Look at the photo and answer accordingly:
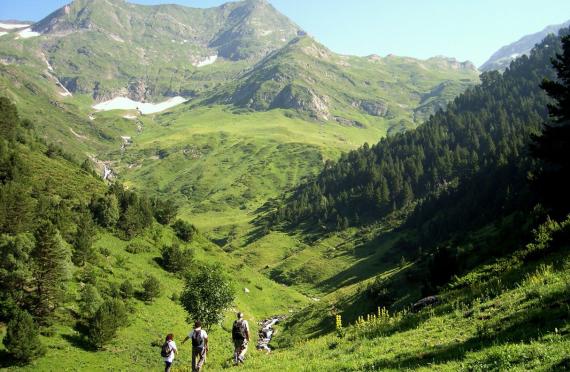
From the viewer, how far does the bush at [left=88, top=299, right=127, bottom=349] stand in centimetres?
5231

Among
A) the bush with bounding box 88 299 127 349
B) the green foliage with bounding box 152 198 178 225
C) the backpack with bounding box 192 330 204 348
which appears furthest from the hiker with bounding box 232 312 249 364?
the green foliage with bounding box 152 198 178 225

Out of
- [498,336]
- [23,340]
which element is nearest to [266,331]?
[23,340]

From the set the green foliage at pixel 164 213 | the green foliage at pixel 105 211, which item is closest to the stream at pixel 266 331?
the green foliage at pixel 164 213

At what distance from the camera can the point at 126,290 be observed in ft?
220

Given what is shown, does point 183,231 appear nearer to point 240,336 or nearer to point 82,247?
point 82,247

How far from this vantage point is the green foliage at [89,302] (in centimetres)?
5581

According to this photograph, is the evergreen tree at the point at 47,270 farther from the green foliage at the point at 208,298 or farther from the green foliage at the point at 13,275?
the green foliage at the point at 208,298

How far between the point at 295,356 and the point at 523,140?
6055 inches

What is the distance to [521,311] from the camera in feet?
61.3

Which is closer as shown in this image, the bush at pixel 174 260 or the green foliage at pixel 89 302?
the green foliage at pixel 89 302

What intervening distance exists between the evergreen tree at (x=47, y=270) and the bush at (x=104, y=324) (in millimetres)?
5303

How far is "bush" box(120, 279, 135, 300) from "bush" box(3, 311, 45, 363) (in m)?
21.0

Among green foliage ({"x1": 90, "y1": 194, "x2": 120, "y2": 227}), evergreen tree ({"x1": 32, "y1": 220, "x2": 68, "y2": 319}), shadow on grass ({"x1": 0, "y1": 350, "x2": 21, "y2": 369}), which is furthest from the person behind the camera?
green foliage ({"x1": 90, "y1": 194, "x2": 120, "y2": 227})

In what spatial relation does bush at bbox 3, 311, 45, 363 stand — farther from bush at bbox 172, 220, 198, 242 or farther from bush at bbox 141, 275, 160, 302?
bush at bbox 172, 220, 198, 242
